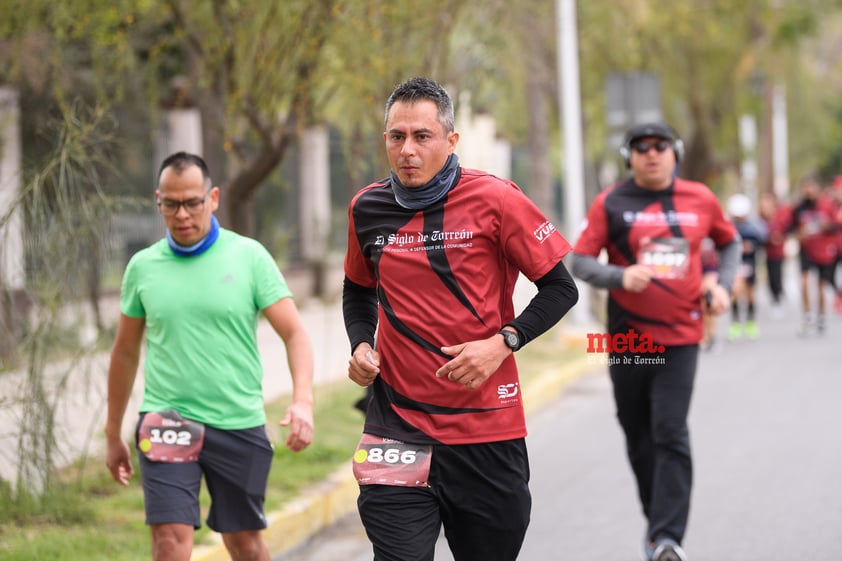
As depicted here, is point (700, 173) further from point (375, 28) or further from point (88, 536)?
point (88, 536)

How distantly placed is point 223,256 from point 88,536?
210 centimetres

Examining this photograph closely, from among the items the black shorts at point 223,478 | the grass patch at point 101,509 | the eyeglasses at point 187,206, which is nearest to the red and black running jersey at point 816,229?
the grass patch at point 101,509

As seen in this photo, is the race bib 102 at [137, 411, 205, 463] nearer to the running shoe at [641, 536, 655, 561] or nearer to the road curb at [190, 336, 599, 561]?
the road curb at [190, 336, 599, 561]

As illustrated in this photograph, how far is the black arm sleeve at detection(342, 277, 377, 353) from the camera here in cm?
450

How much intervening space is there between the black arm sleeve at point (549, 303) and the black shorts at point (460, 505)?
1.24ft

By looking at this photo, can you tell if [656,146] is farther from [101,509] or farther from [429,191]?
[101,509]

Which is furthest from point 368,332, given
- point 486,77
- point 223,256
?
point 486,77

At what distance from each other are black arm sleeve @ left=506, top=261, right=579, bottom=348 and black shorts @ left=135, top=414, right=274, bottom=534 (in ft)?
4.67

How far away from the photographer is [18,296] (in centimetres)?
806

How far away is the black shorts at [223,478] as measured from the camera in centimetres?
496

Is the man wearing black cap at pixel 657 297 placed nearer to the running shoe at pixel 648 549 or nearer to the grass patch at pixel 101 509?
the running shoe at pixel 648 549

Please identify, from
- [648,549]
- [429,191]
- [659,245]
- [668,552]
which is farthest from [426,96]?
[648,549]

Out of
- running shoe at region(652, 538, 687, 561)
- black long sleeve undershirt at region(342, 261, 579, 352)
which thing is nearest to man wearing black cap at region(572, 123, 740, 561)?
running shoe at region(652, 538, 687, 561)

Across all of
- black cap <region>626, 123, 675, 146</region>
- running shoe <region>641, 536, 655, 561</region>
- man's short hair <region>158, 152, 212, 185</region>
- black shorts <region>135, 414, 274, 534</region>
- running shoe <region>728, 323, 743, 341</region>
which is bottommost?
running shoe <region>728, 323, 743, 341</region>
